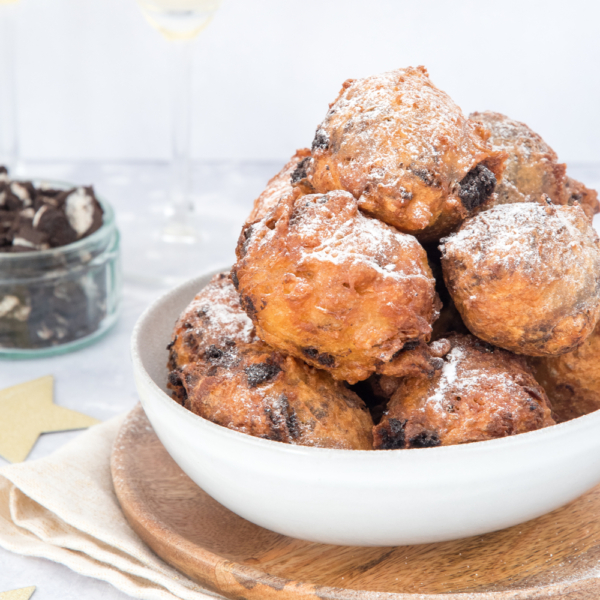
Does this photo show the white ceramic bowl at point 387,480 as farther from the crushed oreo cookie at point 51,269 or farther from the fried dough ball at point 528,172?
the crushed oreo cookie at point 51,269

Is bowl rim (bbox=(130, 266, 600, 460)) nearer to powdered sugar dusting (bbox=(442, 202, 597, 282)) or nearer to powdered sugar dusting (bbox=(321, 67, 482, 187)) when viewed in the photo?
powdered sugar dusting (bbox=(442, 202, 597, 282))

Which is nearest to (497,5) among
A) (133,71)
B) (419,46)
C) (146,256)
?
(419,46)

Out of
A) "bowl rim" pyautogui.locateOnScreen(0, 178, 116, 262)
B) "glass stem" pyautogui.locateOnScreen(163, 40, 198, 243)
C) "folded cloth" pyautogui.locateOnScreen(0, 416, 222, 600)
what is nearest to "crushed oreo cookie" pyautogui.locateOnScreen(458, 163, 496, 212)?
"folded cloth" pyautogui.locateOnScreen(0, 416, 222, 600)

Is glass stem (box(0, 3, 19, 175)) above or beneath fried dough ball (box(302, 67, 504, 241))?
beneath

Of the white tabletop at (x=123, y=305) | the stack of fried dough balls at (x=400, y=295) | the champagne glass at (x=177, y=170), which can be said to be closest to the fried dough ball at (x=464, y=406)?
the stack of fried dough balls at (x=400, y=295)

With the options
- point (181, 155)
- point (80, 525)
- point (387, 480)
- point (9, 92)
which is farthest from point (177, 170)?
point (387, 480)

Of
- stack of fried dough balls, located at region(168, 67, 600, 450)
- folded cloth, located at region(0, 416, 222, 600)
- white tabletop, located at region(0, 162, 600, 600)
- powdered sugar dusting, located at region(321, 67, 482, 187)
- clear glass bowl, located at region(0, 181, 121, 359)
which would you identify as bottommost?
white tabletop, located at region(0, 162, 600, 600)

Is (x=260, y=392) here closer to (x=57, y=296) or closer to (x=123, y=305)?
(x=57, y=296)

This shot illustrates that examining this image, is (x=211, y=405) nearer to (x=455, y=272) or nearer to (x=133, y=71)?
(x=455, y=272)
